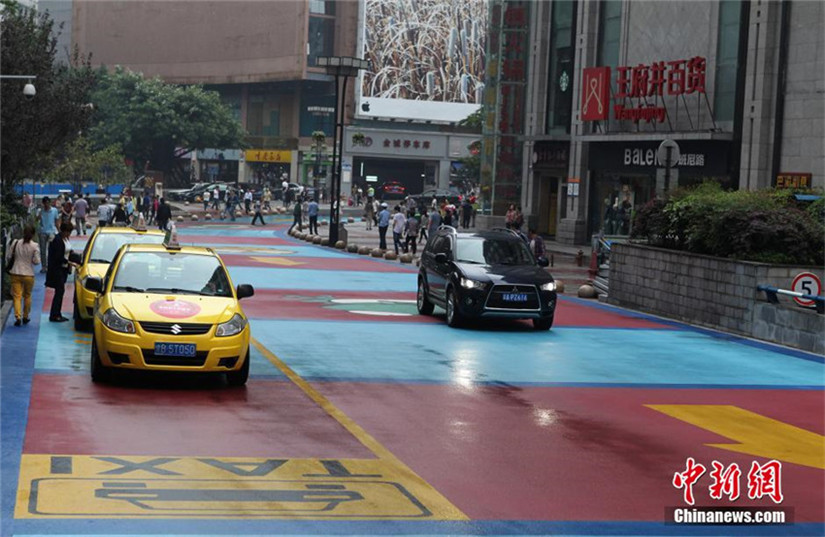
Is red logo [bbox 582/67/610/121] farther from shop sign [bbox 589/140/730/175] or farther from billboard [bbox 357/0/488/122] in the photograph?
billboard [bbox 357/0/488/122]

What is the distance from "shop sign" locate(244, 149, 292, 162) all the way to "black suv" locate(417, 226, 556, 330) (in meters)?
98.0

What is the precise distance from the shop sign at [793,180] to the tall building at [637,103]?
0.20ft

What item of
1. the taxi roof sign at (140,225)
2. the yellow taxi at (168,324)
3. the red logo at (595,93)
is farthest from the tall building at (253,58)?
the yellow taxi at (168,324)

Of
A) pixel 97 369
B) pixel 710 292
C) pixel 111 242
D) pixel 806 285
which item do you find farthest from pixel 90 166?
pixel 97 369

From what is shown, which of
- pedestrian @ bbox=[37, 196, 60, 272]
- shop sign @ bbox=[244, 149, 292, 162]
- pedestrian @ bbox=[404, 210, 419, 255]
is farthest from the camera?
shop sign @ bbox=[244, 149, 292, 162]

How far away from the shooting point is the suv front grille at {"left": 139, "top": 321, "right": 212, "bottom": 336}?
50.1ft

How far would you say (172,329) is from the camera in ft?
50.1

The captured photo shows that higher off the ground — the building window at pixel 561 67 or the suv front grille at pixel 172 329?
the building window at pixel 561 67

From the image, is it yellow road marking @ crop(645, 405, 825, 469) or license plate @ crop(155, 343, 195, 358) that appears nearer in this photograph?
yellow road marking @ crop(645, 405, 825, 469)

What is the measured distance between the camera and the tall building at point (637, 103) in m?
41.4

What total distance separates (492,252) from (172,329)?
10.7 metres

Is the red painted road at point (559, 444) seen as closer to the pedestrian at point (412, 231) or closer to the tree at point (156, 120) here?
the pedestrian at point (412, 231)

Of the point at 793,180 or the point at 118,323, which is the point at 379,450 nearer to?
the point at 118,323

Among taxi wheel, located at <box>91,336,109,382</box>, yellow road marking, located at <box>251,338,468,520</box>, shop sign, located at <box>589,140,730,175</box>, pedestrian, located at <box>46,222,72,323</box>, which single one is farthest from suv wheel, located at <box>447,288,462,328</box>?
shop sign, located at <box>589,140,730,175</box>
